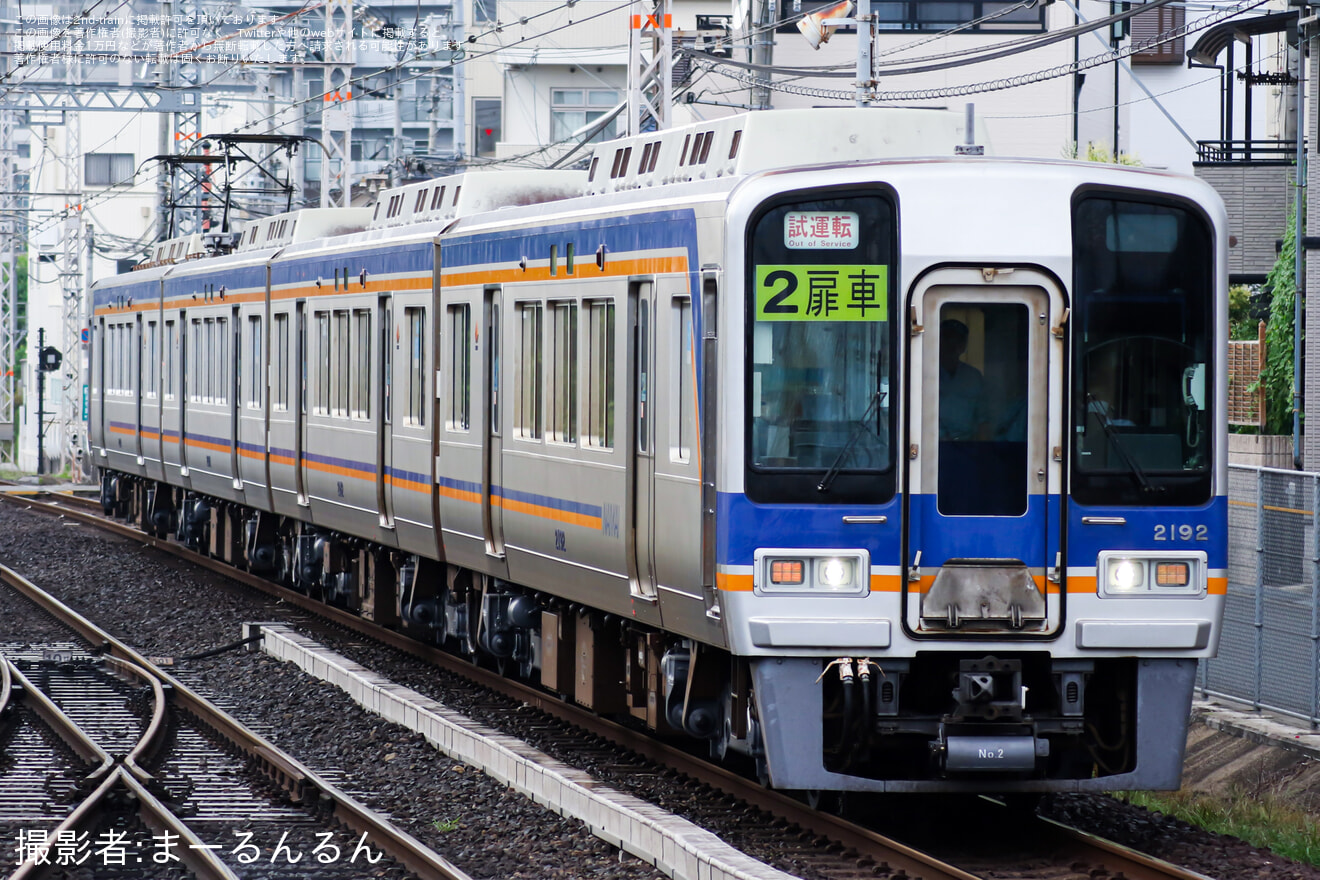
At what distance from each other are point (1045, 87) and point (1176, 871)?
29.1 meters

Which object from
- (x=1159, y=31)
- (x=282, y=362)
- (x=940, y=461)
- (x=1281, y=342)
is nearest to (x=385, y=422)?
(x=282, y=362)

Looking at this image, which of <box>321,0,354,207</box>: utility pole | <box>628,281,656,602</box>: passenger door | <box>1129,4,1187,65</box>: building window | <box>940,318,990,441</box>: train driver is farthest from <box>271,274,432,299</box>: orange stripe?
<box>1129,4,1187,65</box>: building window

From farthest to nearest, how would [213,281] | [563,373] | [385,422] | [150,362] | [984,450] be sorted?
[150,362], [213,281], [385,422], [563,373], [984,450]

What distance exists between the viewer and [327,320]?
51.2ft

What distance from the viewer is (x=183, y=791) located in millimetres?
9781

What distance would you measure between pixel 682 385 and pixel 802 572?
3.75ft

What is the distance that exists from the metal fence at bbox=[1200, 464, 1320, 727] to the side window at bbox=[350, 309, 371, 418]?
19.9 ft

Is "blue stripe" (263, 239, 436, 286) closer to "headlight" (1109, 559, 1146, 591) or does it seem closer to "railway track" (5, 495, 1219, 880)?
"railway track" (5, 495, 1219, 880)

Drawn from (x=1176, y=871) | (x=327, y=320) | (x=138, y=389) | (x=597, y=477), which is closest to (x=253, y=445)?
(x=327, y=320)

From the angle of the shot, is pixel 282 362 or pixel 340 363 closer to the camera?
pixel 340 363

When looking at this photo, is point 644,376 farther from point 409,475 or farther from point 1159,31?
point 1159,31

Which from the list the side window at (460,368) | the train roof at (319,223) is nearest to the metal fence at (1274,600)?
the side window at (460,368)

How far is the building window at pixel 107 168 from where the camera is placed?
58.9 m

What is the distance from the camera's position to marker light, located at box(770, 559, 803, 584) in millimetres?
7879
